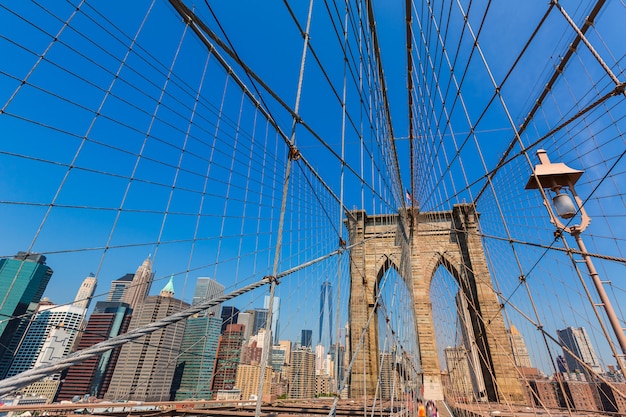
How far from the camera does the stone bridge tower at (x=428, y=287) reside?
11.2m

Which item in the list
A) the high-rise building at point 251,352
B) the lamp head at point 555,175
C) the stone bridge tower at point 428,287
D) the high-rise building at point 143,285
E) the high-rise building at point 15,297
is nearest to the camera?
the high-rise building at point 15,297

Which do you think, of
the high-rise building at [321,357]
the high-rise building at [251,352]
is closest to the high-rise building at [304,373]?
the high-rise building at [321,357]

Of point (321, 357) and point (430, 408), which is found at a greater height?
point (321, 357)

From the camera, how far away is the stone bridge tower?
442 inches

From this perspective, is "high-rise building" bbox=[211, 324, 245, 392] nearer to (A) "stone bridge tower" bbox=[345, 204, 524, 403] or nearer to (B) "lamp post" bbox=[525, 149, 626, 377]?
(A) "stone bridge tower" bbox=[345, 204, 524, 403]

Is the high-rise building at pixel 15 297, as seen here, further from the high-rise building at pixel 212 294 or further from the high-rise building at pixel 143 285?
the high-rise building at pixel 212 294

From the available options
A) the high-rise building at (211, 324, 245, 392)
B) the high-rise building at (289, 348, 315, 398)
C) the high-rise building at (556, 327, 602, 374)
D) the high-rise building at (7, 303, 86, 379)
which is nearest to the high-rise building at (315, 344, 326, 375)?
the high-rise building at (289, 348, 315, 398)

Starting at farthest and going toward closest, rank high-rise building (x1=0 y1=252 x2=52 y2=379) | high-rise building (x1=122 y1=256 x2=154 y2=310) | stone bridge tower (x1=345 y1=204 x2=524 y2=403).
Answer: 1. stone bridge tower (x1=345 y1=204 x2=524 y2=403)
2. high-rise building (x1=122 y1=256 x2=154 y2=310)
3. high-rise building (x1=0 y1=252 x2=52 y2=379)

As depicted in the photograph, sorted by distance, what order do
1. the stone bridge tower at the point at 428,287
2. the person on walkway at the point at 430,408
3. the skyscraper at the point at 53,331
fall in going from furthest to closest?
the stone bridge tower at the point at 428,287
the person on walkway at the point at 430,408
the skyscraper at the point at 53,331

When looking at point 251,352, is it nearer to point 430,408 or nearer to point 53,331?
point 430,408

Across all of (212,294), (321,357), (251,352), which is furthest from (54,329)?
(251,352)

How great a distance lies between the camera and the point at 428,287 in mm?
13344

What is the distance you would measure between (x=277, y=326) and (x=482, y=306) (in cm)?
946

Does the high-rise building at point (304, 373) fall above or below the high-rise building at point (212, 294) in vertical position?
below
